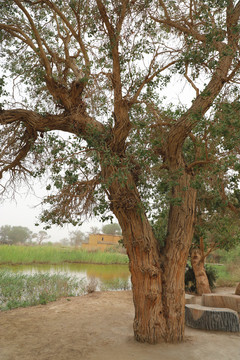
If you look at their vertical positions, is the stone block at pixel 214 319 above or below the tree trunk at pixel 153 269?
below

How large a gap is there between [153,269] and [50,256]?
14.1 m

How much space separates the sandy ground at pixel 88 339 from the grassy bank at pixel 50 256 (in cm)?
925

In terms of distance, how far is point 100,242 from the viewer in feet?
93.0

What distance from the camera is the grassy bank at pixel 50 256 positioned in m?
16.6

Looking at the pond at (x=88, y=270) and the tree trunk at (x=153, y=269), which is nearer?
the tree trunk at (x=153, y=269)

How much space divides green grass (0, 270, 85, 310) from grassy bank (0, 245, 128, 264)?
5728 millimetres

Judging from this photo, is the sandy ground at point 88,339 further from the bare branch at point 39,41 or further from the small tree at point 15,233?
the small tree at point 15,233

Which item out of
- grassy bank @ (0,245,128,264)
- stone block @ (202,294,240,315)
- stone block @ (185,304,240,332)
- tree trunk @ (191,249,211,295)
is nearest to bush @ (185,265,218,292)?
tree trunk @ (191,249,211,295)

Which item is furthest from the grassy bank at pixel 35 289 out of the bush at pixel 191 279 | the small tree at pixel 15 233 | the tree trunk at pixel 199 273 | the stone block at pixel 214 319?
the small tree at pixel 15 233

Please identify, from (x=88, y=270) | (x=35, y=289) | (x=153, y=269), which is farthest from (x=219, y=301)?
(x=88, y=270)

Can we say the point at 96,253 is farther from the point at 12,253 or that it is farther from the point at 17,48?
the point at 17,48

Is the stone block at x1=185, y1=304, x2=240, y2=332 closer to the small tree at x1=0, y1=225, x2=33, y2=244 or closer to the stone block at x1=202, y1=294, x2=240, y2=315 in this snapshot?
the stone block at x1=202, y1=294, x2=240, y2=315

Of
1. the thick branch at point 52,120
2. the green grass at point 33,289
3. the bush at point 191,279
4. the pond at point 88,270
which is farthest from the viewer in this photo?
the pond at point 88,270

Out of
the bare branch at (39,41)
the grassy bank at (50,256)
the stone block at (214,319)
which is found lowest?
the stone block at (214,319)
